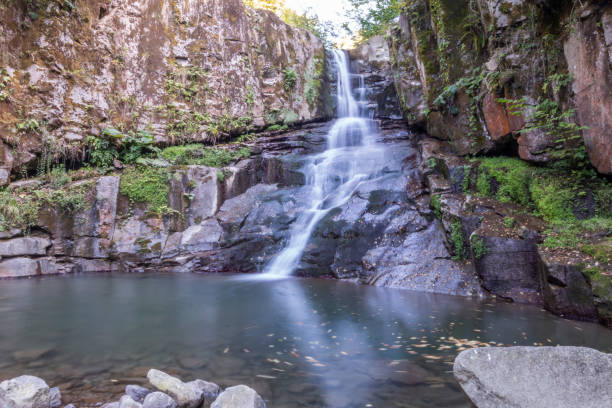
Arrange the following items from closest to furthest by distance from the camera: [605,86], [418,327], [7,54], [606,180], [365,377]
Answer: [365,377], [418,327], [605,86], [606,180], [7,54]

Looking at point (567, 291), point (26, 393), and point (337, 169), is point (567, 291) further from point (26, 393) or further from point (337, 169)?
point (337, 169)

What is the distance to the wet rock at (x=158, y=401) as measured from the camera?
7.63ft

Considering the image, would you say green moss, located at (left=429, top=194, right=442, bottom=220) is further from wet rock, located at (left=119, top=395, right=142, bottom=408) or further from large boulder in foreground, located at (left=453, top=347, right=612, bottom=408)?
wet rock, located at (left=119, top=395, right=142, bottom=408)

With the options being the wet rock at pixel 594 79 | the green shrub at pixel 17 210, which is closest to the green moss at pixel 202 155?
the green shrub at pixel 17 210

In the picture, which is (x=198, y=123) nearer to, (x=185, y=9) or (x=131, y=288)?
(x=185, y=9)

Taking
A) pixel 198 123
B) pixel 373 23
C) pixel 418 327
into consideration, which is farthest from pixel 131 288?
pixel 373 23

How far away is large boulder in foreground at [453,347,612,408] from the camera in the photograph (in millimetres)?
1947

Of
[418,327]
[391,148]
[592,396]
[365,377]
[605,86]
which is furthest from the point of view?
[391,148]

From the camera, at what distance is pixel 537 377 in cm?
206

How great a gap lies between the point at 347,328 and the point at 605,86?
6059 mm

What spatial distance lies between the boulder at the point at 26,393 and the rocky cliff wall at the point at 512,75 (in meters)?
8.31

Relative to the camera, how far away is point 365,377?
3.13 m

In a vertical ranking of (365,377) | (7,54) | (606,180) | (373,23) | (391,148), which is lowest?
(365,377)

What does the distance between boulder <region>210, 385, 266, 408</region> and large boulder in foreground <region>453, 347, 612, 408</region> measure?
4.48ft
